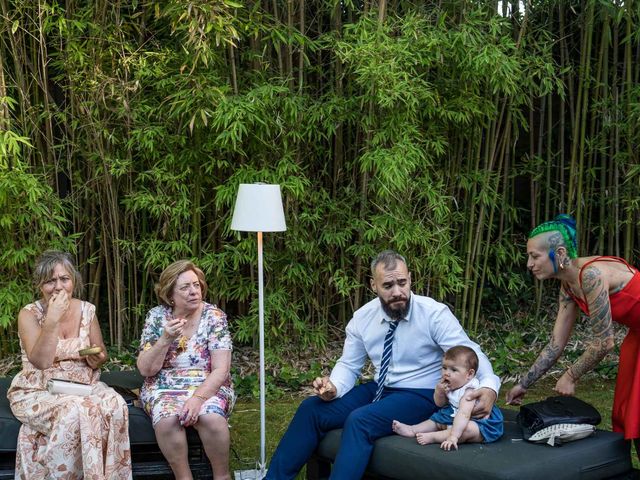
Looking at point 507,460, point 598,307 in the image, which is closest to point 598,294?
point 598,307

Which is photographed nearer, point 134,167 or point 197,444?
point 197,444

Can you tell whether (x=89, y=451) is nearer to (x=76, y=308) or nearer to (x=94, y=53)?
(x=76, y=308)

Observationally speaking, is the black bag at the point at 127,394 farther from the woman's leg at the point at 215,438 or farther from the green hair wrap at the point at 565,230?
the green hair wrap at the point at 565,230

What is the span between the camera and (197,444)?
400 cm

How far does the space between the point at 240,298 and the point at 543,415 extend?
9.24ft

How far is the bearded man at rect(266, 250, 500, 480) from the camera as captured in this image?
3.75 meters

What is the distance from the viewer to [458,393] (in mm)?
3627

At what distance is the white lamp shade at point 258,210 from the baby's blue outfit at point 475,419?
1.23m

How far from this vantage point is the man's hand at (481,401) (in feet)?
11.7

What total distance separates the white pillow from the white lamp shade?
156cm

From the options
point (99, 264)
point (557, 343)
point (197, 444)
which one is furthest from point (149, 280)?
point (557, 343)

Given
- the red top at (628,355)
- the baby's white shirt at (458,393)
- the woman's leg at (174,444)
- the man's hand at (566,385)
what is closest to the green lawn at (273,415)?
the woman's leg at (174,444)

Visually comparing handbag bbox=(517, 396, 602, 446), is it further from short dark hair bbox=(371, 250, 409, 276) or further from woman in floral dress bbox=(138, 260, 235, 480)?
woman in floral dress bbox=(138, 260, 235, 480)

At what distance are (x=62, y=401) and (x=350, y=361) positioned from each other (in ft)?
4.08
